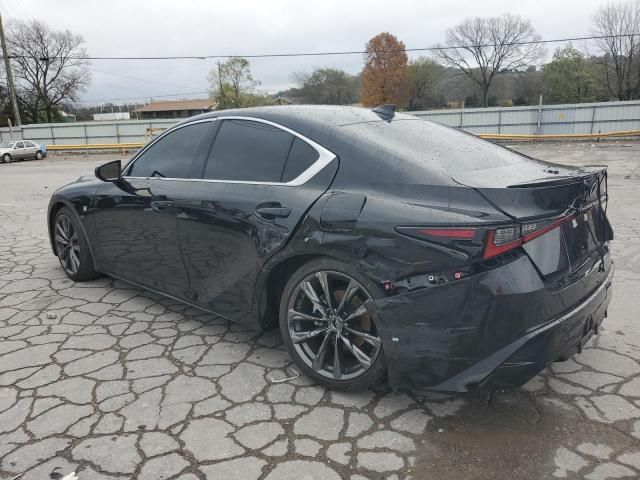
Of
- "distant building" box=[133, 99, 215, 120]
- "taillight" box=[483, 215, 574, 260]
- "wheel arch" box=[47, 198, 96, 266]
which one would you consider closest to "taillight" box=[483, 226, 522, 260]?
"taillight" box=[483, 215, 574, 260]

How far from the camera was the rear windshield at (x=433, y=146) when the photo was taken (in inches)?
102

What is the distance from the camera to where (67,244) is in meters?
4.82

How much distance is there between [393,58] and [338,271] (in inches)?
2660

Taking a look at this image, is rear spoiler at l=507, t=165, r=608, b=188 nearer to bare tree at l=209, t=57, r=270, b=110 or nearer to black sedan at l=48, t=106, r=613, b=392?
black sedan at l=48, t=106, r=613, b=392

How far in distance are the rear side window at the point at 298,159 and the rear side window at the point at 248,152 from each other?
0.14 ft

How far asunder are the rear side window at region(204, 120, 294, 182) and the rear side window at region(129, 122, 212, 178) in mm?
198

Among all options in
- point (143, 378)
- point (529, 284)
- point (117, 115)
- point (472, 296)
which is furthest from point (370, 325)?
point (117, 115)

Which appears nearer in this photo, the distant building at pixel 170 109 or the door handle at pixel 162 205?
the door handle at pixel 162 205

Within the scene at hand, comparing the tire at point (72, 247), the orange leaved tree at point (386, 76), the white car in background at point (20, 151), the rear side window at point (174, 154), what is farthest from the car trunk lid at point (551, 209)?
the orange leaved tree at point (386, 76)

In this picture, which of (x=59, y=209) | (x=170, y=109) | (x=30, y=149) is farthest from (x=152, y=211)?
(x=170, y=109)

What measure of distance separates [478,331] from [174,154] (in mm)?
2555

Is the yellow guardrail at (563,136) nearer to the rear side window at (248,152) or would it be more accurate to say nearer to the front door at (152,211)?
the front door at (152,211)

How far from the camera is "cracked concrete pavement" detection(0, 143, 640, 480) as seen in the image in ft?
7.22

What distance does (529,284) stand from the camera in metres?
2.17
